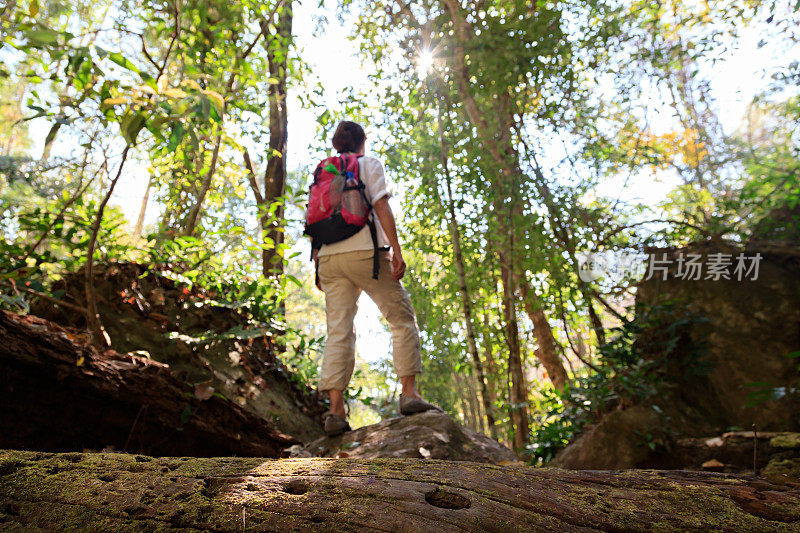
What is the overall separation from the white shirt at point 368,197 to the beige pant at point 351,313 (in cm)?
5

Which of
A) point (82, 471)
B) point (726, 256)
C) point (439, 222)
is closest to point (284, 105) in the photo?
point (439, 222)

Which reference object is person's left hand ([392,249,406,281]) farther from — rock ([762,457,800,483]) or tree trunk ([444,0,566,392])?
rock ([762,457,800,483])

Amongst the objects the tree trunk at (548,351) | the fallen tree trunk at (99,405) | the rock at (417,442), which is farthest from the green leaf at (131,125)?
the tree trunk at (548,351)

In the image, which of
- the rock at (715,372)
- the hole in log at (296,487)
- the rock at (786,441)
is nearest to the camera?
the hole in log at (296,487)

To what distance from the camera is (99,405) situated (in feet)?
8.68

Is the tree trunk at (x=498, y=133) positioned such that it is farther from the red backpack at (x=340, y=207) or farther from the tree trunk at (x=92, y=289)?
the tree trunk at (x=92, y=289)

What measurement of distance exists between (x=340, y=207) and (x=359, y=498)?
2821 mm

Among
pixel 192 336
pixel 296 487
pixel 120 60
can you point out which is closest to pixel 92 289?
A: pixel 192 336

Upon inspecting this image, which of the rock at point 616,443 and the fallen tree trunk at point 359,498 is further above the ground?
the rock at point 616,443

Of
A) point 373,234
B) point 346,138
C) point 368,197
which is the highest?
point 346,138

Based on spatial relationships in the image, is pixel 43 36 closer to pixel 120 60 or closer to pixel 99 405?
pixel 120 60

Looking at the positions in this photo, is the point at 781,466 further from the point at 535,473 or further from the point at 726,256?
the point at 726,256

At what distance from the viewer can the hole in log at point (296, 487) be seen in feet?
3.80

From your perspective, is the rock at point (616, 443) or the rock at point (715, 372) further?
the rock at point (715, 372)
